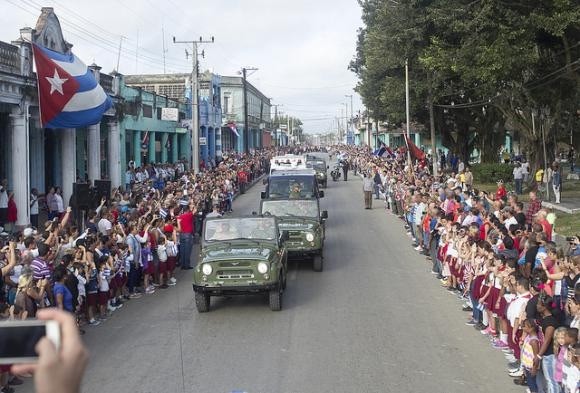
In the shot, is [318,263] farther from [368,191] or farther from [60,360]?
[60,360]

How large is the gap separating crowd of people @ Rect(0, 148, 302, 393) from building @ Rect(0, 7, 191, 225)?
2230 mm

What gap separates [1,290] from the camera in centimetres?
1112

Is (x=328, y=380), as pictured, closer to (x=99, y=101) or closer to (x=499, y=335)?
(x=499, y=335)

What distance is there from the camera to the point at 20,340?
2.00 m

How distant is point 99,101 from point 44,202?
13.4ft

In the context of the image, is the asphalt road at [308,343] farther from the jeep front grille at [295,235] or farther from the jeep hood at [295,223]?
the jeep hood at [295,223]

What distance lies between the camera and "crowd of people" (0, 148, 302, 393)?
10.8 meters

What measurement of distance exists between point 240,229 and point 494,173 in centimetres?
2743

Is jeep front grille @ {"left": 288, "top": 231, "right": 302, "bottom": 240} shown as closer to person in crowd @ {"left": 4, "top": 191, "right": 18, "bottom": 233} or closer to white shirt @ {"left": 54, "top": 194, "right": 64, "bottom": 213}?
person in crowd @ {"left": 4, "top": 191, "right": 18, "bottom": 233}

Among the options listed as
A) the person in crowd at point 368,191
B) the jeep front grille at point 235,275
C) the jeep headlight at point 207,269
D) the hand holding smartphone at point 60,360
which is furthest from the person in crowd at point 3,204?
the hand holding smartphone at point 60,360

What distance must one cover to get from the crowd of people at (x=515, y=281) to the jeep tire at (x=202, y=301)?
4.74 metres

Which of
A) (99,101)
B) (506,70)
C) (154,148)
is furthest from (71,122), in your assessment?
(154,148)

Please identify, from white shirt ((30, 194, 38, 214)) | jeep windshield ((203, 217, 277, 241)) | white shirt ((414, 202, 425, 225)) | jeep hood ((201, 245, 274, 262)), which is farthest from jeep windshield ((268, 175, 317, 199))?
jeep hood ((201, 245, 274, 262))

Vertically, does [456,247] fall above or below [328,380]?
above
